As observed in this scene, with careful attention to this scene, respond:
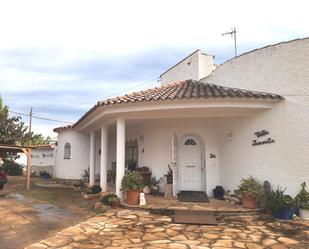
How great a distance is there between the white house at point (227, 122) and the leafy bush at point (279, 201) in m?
0.49

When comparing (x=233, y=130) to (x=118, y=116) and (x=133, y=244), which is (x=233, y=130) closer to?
(x=118, y=116)

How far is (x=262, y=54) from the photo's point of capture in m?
9.02

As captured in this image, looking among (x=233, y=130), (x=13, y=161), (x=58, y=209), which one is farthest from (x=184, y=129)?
(x=13, y=161)

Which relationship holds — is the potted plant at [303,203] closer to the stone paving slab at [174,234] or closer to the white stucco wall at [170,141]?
the stone paving slab at [174,234]

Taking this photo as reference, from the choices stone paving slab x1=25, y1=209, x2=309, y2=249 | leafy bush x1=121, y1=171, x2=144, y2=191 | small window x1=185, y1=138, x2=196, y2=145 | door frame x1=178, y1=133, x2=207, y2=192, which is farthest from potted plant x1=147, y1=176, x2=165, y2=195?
stone paving slab x1=25, y1=209, x2=309, y2=249

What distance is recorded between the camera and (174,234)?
592 centimetres

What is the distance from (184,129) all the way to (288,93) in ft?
Answer: 13.6

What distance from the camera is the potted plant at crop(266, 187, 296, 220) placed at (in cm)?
734

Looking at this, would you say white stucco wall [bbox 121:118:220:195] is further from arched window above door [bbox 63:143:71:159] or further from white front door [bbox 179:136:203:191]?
arched window above door [bbox 63:143:71:159]

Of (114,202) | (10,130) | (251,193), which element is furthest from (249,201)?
(10,130)

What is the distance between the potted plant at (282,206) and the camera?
734 cm

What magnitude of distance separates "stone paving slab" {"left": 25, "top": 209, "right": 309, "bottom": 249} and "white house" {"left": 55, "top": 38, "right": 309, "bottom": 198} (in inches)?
75.8

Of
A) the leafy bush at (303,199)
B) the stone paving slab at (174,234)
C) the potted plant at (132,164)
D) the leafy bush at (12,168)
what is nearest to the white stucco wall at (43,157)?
the leafy bush at (12,168)

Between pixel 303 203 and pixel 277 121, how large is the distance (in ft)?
8.02
